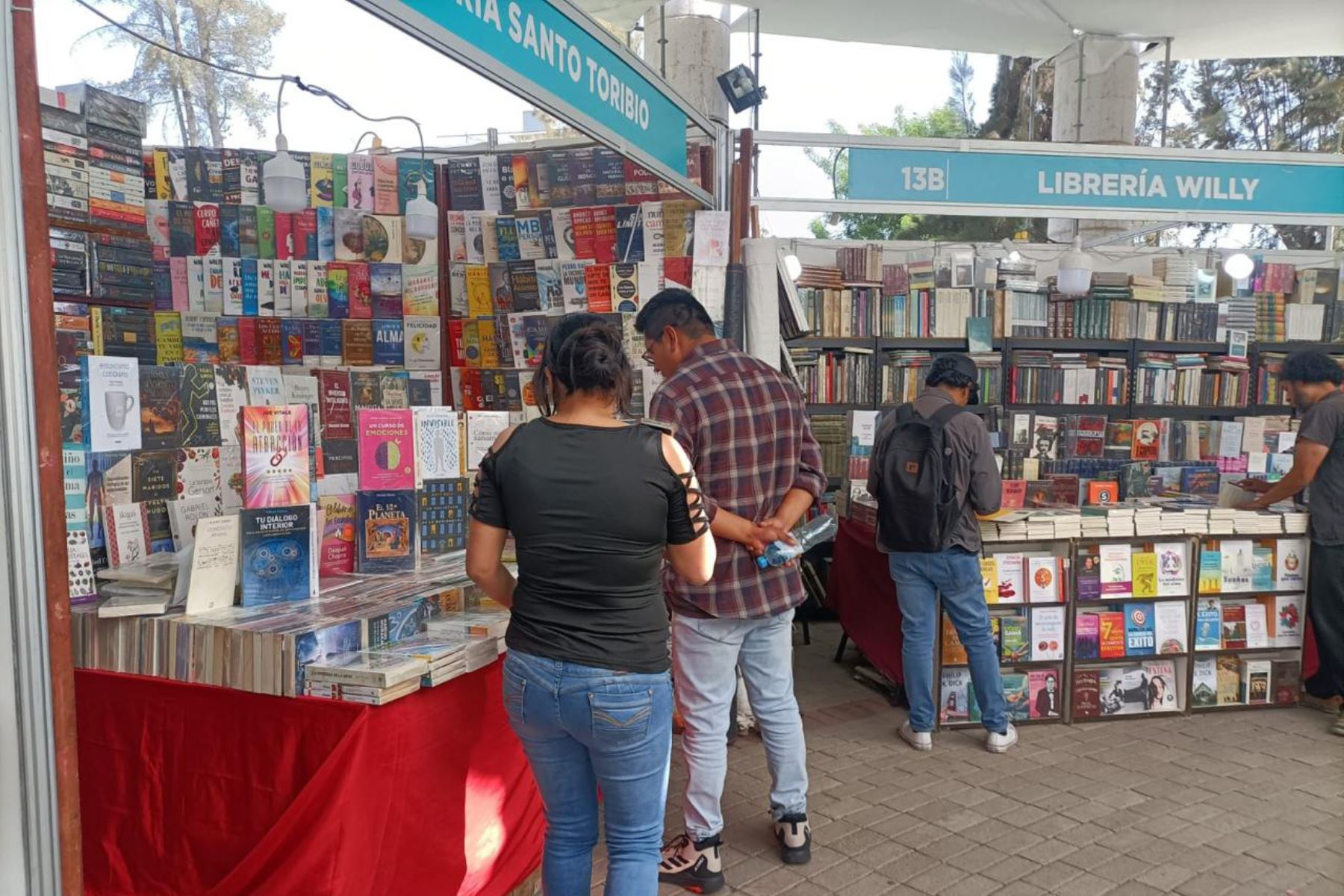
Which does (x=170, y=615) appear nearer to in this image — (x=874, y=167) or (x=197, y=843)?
(x=197, y=843)

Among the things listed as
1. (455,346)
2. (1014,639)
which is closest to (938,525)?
(1014,639)

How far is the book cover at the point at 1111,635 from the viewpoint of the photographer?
390 centimetres

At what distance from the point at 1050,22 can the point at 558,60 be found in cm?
596

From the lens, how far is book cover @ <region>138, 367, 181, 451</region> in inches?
88.2

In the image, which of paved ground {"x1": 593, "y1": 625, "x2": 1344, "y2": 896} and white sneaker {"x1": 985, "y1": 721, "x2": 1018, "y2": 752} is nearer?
paved ground {"x1": 593, "y1": 625, "x2": 1344, "y2": 896}

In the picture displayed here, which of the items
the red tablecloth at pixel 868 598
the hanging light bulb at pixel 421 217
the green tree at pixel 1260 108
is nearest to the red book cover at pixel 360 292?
the hanging light bulb at pixel 421 217

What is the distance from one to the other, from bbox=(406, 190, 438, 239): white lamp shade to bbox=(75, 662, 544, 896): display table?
289 cm

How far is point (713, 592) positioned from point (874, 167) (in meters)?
2.14

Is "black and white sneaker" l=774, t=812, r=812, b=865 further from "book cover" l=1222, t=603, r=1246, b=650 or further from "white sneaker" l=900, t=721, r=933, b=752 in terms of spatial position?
"book cover" l=1222, t=603, r=1246, b=650

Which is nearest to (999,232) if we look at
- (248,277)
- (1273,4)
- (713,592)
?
(1273,4)

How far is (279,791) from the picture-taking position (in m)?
1.91

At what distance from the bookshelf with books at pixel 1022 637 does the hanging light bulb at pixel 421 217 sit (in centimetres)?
300

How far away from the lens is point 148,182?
4633mm

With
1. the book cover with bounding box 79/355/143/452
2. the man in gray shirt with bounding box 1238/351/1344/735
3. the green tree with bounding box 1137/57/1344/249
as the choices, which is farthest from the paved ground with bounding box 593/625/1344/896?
the green tree with bounding box 1137/57/1344/249
